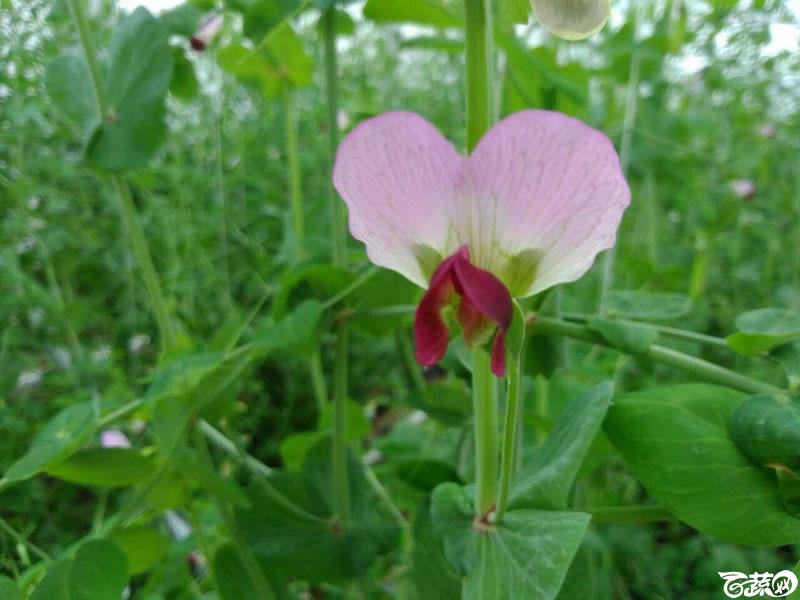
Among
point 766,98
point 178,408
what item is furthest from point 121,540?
point 766,98

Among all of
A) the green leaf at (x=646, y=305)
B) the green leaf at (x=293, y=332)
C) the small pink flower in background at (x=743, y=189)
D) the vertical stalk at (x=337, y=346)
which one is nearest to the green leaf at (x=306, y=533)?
the vertical stalk at (x=337, y=346)

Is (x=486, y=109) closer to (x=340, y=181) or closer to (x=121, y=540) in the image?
(x=340, y=181)

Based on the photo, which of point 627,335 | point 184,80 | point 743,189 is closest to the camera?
point 627,335

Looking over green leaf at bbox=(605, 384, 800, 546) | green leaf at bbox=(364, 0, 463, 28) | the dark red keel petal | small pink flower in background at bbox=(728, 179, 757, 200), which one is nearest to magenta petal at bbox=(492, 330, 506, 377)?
the dark red keel petal

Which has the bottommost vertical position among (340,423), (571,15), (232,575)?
(232,575)

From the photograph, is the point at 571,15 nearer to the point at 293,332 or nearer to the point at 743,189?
the point at 293,332

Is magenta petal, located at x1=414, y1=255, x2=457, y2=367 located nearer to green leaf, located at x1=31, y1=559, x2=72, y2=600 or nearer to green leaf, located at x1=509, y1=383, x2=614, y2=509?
green leaf, located at x1=509, y1=383, x2=614, y2=509

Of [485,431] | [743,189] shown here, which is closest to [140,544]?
[485,431]
